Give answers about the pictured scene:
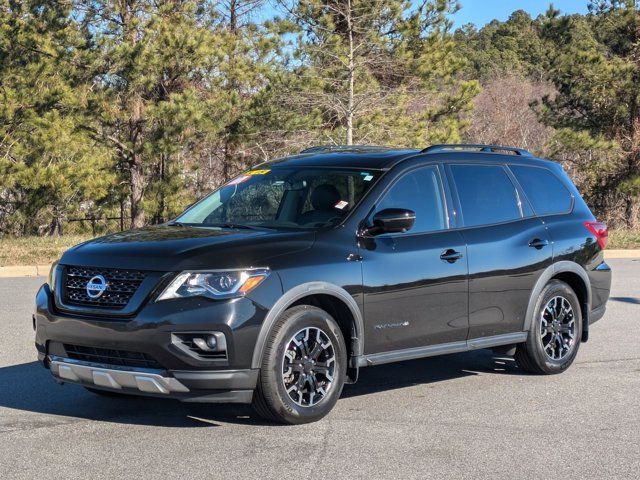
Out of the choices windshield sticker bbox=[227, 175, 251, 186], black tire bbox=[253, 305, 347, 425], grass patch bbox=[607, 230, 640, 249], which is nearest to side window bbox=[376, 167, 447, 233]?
black tire bbox=[253, 305, 347, 425]

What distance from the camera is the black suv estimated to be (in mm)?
5906

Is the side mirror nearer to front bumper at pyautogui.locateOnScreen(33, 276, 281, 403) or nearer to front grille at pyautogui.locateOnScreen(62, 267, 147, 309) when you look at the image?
front bumper at pyautogui.locateOnScreen(33, 276, 281, 403)

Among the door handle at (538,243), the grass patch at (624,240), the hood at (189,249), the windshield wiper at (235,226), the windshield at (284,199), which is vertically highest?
the windshield at (284,199)

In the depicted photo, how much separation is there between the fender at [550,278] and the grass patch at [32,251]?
11109mm

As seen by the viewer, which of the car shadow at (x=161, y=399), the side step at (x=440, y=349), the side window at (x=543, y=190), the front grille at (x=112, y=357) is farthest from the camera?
the side window at (x=543, y=190)

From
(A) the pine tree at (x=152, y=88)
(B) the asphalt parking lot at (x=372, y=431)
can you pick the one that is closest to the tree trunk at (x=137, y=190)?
(A) the pine tree at (x=152, y=88)

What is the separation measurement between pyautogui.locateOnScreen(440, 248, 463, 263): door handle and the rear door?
0.12 meters

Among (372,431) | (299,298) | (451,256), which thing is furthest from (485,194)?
(372,431)

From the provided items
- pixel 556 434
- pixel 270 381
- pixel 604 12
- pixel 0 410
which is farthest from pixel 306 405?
pixel 604 12

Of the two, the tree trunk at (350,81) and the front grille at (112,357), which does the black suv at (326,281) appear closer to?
the front grille at (112,357)

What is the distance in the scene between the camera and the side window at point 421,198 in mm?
7102

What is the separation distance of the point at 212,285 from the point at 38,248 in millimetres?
13653

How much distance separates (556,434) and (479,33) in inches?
3015

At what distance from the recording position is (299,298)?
20.4 ft
